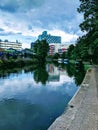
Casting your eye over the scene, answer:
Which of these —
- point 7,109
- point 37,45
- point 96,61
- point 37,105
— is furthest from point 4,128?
point 37,45

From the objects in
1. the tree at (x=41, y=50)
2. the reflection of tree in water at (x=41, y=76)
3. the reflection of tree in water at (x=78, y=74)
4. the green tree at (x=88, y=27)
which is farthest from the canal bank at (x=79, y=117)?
the tree at (x=41, y=50)

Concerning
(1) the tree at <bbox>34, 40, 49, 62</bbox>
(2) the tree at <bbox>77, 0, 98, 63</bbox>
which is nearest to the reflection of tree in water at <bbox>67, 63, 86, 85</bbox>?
(2) the tree at <bbox>77, 0, 98, 63</bbox>

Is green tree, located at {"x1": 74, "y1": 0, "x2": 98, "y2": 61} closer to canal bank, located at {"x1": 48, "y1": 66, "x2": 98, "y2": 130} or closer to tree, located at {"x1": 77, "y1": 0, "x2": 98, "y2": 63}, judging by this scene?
tree, located at {"x1": 77, "y1": 0, "x2": 98, "y2": 63}

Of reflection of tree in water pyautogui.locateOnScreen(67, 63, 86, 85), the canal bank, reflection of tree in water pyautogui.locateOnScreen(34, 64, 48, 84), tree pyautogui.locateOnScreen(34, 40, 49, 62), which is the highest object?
tree pyautogui.locateOnScreen(34, 40, 49, 62)

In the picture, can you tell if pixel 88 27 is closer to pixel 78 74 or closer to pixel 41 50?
pixel 78 74

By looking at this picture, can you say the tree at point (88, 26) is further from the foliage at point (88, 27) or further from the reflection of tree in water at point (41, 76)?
A: the reflection of tree in water at point (41, 76)

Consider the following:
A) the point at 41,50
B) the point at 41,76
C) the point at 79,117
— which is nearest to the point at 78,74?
the point at 41,76

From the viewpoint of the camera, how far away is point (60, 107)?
13.1 metres

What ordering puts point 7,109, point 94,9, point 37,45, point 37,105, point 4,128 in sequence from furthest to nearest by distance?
point 37,45, point 94,9, point 37,105, point 7,109, point 4,128

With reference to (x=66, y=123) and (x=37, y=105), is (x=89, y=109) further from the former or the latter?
(x=37, y=105)

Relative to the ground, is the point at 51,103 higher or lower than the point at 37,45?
lower

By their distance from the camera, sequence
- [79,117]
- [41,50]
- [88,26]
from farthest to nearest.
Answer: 1. [41,50]
2. [88,26]
3. [79,117]

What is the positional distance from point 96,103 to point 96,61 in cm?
5028

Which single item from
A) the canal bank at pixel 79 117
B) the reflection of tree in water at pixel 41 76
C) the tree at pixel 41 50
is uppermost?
the tree at pixel 41 50
